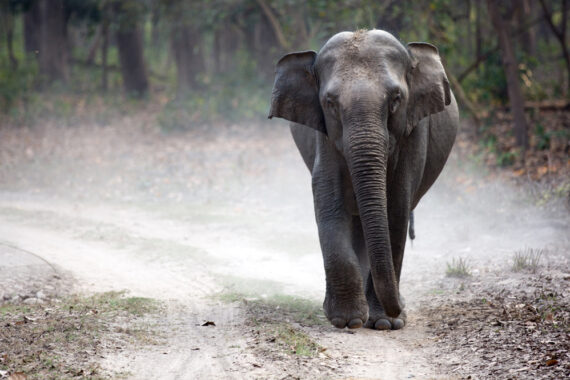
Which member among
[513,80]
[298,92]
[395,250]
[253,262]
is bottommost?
[253,262]

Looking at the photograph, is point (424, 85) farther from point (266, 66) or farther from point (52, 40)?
point (52, 40)

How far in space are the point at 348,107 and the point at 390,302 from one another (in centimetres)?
162

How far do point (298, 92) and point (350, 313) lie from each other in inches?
80.7

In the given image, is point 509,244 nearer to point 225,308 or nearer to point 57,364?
point 225,308

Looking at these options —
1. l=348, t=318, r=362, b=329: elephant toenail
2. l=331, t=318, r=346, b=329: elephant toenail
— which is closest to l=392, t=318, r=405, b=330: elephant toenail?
l=348, t=318, r=362, b=329: elephant toenail

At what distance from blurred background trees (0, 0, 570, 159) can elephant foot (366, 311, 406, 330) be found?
316 inches

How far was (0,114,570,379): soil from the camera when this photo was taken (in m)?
5.46

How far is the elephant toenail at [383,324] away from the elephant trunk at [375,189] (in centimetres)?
80

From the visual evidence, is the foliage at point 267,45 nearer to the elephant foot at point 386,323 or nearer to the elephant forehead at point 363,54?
the elephant foot at point 386,323

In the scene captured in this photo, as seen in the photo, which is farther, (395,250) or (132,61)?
(132,61)

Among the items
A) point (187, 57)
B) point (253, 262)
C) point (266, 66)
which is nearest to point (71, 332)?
point (253, 262)

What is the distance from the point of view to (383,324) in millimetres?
→ 6504

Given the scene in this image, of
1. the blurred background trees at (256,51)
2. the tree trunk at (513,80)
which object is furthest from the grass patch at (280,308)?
the blurred background trees at (256,51)

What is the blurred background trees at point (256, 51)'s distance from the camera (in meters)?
15.7
